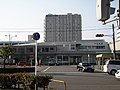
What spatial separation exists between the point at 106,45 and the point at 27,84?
9425 centimetres

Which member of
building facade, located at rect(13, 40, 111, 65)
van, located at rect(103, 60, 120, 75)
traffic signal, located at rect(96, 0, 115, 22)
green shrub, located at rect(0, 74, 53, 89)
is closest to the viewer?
traffic signal, located at rect(96, 0, 115, 22)

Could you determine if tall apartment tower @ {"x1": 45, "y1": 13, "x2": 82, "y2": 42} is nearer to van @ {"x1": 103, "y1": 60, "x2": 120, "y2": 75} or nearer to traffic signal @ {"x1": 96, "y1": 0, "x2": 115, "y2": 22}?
van @ {"x1": 103, "y1": 60, "x2": 120, "y2": 75}

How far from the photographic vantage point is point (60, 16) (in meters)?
103

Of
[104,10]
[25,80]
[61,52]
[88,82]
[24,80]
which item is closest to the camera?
[104,10]

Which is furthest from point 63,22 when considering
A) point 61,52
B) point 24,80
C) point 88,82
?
point 24,80

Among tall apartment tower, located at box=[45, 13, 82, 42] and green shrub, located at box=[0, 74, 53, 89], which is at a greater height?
tall apartment tower, located at box=[45, 13, 82, 42]

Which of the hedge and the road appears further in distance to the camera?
the road

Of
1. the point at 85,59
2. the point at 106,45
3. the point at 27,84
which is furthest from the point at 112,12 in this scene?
the point at 106,45

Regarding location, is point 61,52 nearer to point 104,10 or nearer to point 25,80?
point 25,80

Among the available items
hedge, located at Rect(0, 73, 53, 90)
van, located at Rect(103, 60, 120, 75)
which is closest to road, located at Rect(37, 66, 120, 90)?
hedge, located at Rect(0, 73, 53, 90)

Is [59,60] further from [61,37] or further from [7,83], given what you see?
[7,83]

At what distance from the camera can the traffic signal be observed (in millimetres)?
3250

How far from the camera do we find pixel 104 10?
10.8ft

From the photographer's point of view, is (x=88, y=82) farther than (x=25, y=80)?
Yes
